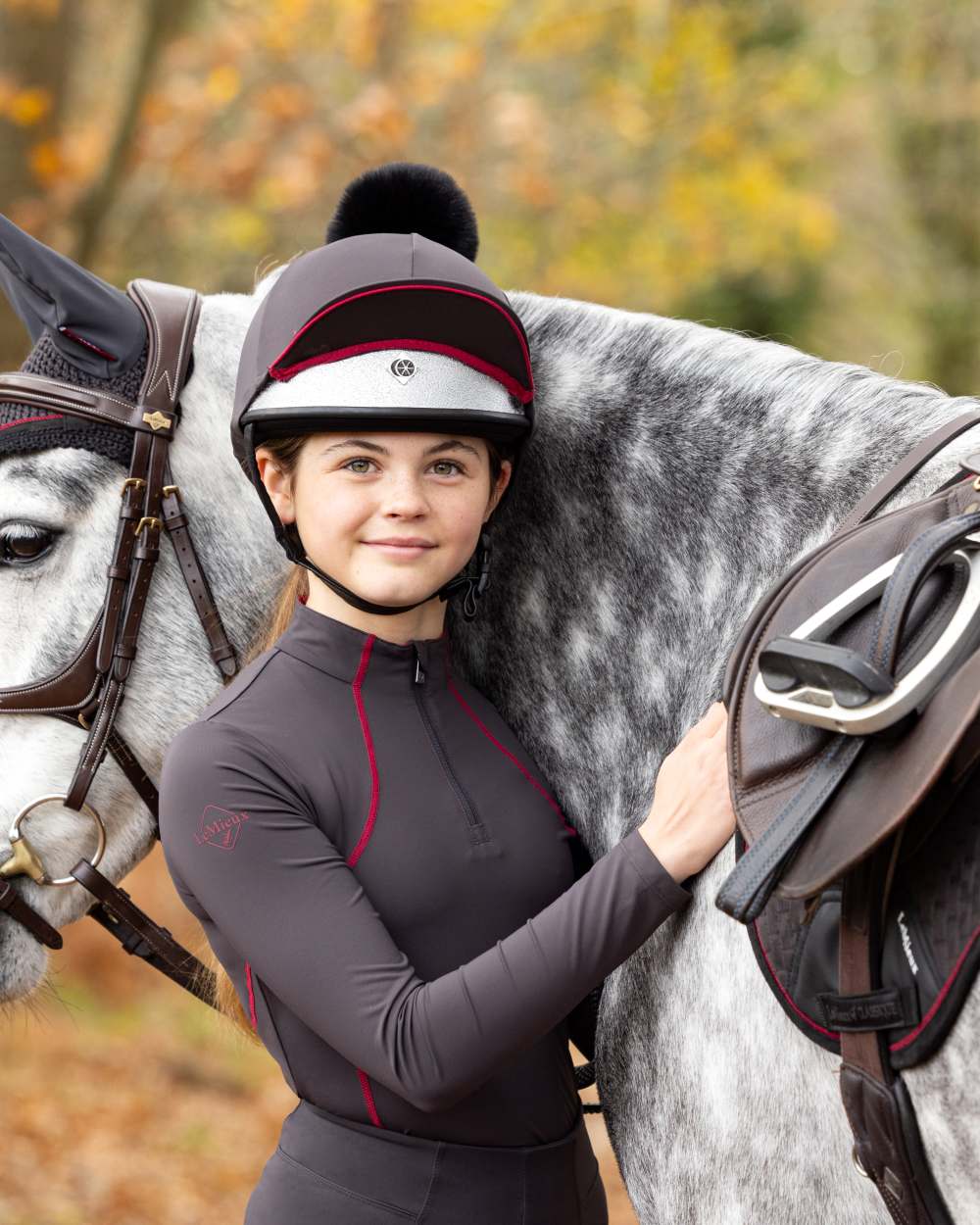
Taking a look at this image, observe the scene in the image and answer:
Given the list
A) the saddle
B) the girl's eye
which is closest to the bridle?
the girl's eye

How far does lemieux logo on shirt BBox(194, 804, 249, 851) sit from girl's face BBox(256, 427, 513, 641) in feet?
1.36

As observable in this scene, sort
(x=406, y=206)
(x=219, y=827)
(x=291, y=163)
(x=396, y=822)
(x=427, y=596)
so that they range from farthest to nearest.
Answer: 1. (x=291, y=163)
2. (x=406, y=206)
3. (x=427, y=596)
4. (x=396, y=822)
5. (x=219, y=827)

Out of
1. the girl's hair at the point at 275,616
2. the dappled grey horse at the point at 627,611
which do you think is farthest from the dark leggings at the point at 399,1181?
the girl's hair at the point at 275,616

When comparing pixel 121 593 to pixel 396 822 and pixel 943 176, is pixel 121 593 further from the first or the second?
pixel 943 176

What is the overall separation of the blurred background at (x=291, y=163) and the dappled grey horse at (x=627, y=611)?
9.82 ft

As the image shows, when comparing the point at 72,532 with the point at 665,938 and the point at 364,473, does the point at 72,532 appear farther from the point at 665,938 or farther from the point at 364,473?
the point at 665,938

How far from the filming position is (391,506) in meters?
1.99

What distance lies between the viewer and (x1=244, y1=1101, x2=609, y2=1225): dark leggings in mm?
1915

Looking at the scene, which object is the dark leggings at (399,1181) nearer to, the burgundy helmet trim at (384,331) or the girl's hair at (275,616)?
the girl's hair at (275,616)

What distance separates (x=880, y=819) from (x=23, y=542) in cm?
161

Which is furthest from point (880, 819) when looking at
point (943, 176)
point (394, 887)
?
point (943, 176)

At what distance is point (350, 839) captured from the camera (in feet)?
6.30

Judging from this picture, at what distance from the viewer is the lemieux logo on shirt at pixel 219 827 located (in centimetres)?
182

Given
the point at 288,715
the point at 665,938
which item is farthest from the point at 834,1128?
the point at 288,715
